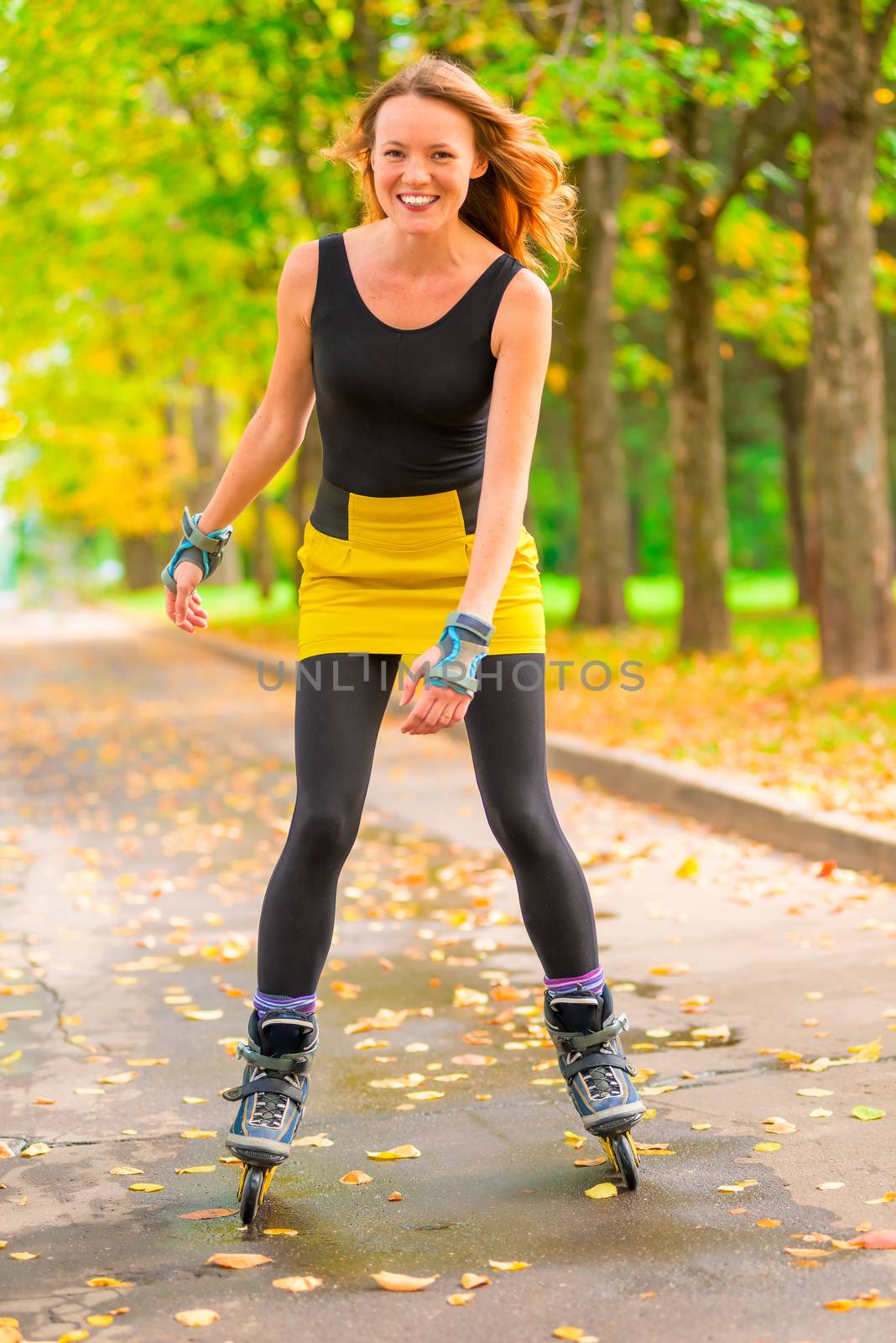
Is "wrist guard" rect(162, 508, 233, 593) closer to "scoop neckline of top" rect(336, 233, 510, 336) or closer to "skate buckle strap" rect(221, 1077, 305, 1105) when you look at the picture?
"scoop neckline of top" rect(336, 233, 510, 336)

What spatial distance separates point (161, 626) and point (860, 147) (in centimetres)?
2580

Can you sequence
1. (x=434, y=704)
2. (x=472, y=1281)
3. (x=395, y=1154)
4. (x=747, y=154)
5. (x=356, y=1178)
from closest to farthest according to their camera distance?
1. (x=472, y=1281)
2. (x=434, y=704)
3. (x=356, y=1178)
4. (x=395, y=1154)
5. (x=747, y=154)

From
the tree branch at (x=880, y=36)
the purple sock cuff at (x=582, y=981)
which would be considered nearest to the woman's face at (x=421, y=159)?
the purple sock cuff at (x=582, y=981)

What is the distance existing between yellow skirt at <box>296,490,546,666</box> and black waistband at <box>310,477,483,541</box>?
16 mm

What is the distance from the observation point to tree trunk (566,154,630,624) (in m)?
20.8

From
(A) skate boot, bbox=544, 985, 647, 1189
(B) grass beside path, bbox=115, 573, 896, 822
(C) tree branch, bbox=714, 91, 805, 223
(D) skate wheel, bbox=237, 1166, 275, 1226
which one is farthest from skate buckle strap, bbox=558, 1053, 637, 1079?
(C) tree branch, bbox=714, 91, 805, 223

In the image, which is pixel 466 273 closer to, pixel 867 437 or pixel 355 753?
pixel 355 753

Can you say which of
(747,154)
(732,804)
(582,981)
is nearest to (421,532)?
(582,981)

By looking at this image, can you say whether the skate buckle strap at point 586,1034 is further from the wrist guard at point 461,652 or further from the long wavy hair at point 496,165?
the long wavy hair at point 496,165

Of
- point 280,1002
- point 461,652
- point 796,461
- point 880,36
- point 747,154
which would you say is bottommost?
point 280,1002

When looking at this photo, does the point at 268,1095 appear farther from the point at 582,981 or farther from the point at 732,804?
the point at 732,804

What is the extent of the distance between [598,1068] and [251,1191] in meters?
0.75

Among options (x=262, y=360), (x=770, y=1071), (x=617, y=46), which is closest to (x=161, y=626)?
(x=262, y=360)

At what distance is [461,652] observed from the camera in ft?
11.1
